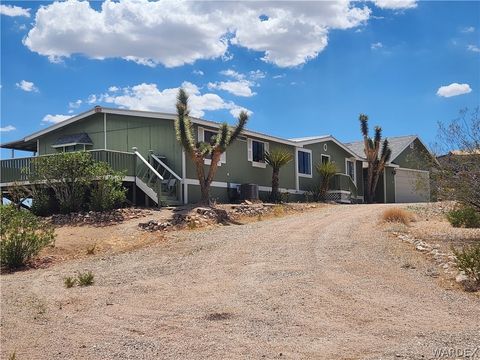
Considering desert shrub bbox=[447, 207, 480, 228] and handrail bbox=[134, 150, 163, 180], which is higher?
handrail bbox=[134, 150, 163, 180]

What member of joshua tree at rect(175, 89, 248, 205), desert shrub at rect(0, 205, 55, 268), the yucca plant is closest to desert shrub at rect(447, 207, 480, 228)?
joshua tree at rect(175, 89, 248, 205)

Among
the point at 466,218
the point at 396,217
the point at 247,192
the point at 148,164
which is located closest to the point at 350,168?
the point at 247,192

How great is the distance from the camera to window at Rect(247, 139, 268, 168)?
1033 inches

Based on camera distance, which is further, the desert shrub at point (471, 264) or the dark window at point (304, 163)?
the dark window at point (304, 163)

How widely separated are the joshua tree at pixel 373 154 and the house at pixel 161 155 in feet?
8.16

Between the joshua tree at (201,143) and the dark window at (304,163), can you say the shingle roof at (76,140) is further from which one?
the dark window at (304,163)

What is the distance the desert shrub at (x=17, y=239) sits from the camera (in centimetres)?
Answer: 1333

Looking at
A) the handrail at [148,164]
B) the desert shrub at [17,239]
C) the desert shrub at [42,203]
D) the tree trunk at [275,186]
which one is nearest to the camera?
the desert shrub at [17,239]

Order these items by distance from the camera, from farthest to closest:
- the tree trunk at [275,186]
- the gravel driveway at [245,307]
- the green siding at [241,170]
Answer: the tree trunk at [275,186], the green siding at [241,170], the gravel driveway at [245,307]

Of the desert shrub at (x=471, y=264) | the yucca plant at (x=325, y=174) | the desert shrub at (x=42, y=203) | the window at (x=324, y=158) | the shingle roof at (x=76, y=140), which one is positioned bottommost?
the desert shrub at (x=471, y=264)

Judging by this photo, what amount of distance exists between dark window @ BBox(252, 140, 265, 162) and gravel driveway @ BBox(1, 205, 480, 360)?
43.4ft

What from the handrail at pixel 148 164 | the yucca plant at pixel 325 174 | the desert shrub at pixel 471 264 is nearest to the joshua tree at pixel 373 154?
the yucca plant at pixel 325 174

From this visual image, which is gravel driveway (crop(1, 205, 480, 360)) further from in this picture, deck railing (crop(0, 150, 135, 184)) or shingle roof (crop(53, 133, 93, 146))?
shingle roof (crop(53, 133, 93, 146))

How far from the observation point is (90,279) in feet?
35.7
